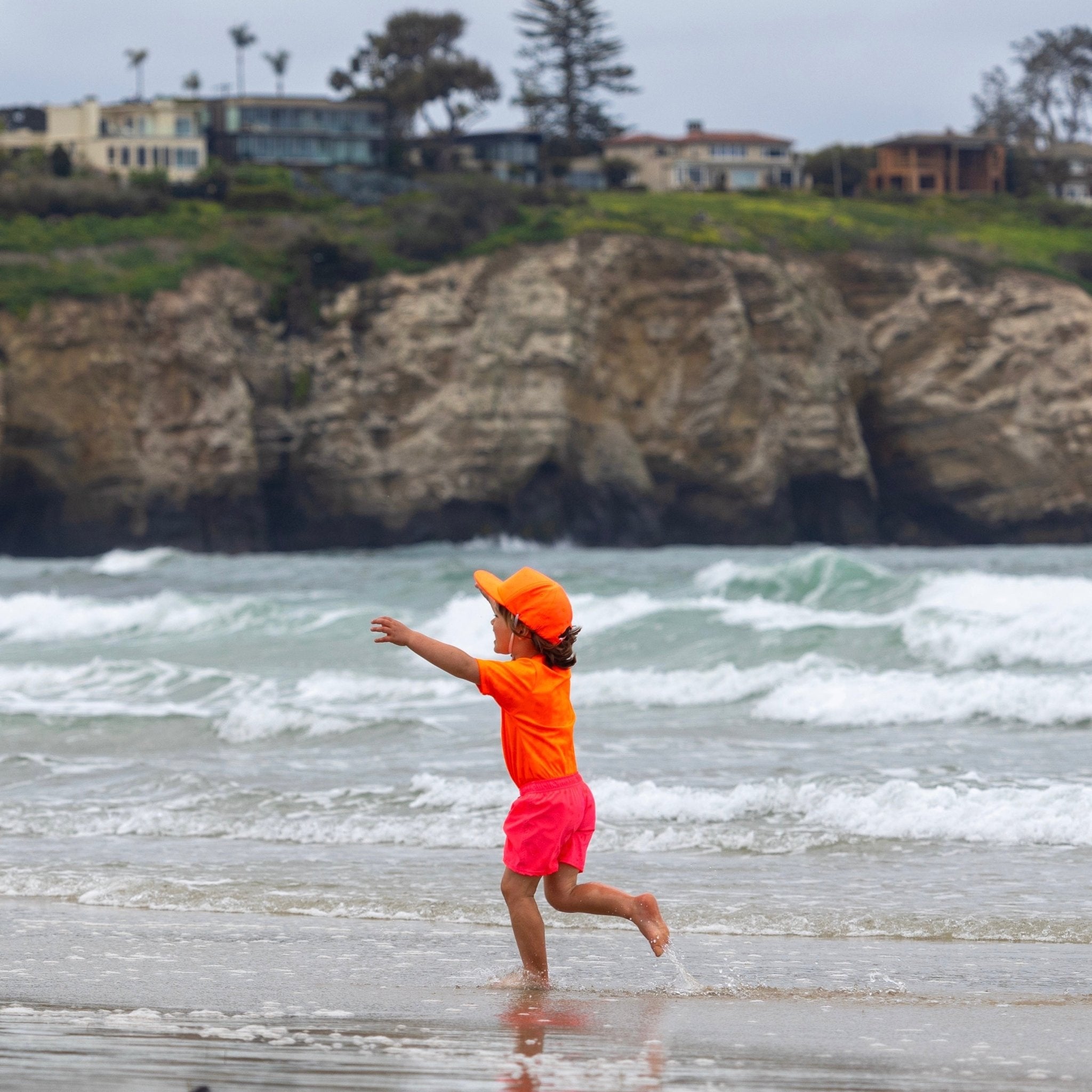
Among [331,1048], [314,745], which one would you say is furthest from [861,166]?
[331,1048]

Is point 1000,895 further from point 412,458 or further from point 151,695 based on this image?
point 412,458

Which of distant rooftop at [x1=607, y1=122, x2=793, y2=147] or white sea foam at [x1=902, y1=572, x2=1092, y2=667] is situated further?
distant rooftop at [x1=607, y1=122, x2=793, y2=147]

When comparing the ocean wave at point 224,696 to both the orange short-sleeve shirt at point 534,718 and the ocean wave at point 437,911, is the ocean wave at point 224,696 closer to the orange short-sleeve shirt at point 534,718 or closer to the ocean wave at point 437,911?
the ocean wave at point 437,911

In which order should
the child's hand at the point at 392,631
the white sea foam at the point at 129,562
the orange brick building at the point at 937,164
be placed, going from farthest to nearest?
the orange brick building at the point at 937,164, the white sea foam at the point at 129,562, the child's hand at the point at 392,631

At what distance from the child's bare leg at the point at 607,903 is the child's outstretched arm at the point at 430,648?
73cm

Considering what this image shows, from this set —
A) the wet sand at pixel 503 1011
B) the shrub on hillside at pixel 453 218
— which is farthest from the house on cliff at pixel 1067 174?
the wet sand at pixel 503 1011

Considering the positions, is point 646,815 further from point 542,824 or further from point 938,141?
point 938,141

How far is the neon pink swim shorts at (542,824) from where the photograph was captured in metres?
4.61

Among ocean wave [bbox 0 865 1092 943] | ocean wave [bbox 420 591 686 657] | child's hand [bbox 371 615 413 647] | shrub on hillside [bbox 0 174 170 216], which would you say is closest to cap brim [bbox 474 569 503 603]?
child's hand [bbox 371 615 413 647]

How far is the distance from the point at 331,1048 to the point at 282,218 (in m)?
46.7

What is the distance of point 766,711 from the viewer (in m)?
11.7

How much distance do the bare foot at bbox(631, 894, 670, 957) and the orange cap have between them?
86 centimetres

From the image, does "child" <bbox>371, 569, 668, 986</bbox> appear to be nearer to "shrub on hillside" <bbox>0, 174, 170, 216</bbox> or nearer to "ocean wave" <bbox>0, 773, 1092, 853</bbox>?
"ocean wave" <bbox>0, 773, 1092, 853</bbox>

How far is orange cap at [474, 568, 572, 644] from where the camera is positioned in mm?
4594
